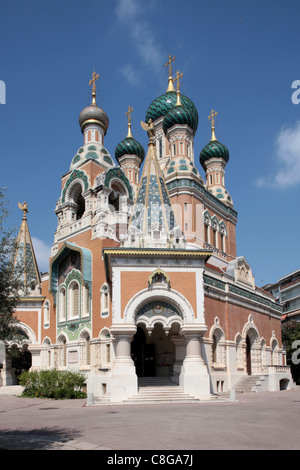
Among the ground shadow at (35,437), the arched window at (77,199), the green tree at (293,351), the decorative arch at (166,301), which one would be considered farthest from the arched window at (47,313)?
the ground shadow at (35,437)

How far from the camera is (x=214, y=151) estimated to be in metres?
31.7

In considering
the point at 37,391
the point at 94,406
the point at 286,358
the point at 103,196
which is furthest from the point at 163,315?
the point at 286,358

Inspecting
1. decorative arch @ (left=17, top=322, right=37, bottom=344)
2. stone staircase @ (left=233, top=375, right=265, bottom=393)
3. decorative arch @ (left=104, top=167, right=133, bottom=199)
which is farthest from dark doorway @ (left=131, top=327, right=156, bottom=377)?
decorative arch @ (left=104, top=167, right=133, bottom=199)

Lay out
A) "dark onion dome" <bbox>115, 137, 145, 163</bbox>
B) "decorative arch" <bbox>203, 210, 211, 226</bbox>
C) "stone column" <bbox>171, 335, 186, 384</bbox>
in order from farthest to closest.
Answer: "dark onion dome" <bbox>115, 137, 145, 163</bbox>, "decorative arch" <bbox>203, 210, 211, 226</bbox>, "stone column" <bbox>171, 335, 186, 384</bbox>

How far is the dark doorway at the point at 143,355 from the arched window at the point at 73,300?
363 cm

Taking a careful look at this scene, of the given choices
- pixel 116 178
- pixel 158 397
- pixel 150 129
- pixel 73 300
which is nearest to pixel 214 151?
pixel 116 178

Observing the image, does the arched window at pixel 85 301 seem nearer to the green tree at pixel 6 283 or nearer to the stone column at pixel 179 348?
the stone column at pixel 179 348

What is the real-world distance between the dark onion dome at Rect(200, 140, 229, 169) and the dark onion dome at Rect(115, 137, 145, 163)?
4250mm

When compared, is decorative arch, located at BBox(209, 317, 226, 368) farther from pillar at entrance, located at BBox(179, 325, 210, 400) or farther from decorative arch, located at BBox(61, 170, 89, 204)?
decorative arch, located at BBox(61, 170, 89, 204)

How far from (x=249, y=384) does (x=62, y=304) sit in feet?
32.5

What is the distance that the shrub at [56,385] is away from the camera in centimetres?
1819

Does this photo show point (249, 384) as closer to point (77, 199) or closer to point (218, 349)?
point (218, 349)

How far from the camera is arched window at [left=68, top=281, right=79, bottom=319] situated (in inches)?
896

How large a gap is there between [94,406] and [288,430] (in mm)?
7457
